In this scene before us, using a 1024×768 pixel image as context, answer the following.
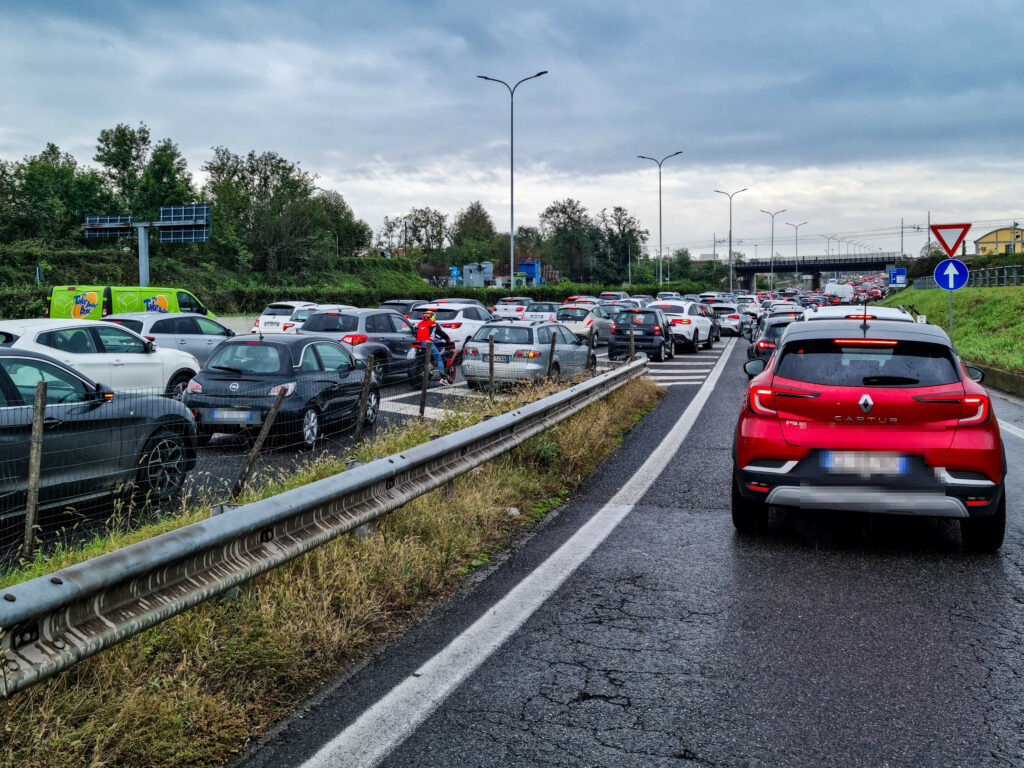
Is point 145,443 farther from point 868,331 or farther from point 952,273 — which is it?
point 952,273

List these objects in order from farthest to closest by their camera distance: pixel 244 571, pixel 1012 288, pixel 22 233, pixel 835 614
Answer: pixel 22 233, pixel 1012 288, pixel 835 614, pixel 244 571

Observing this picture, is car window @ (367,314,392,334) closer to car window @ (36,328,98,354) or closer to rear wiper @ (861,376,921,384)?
car window @ (36,328,98,354)

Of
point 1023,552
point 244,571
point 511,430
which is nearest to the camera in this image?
point 244,571

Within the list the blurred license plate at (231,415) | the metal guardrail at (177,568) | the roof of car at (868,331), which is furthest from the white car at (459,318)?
the metal guardrail at (177,568)

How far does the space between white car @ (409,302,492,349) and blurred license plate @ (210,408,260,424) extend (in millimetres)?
13805

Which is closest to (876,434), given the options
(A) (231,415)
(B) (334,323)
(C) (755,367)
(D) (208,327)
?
(C) (755,367)

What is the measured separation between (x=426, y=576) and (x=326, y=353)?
25.2 ft

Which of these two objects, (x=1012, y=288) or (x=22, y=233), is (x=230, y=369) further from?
(x=22, y=233)

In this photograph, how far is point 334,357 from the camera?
43.8 ft

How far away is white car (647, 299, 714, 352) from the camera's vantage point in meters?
30.7

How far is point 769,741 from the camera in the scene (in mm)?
3854

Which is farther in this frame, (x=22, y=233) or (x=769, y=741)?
(x=22, y=233)

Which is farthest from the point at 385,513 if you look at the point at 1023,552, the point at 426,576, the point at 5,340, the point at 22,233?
the point at 22,233

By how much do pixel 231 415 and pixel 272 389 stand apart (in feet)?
1.85
